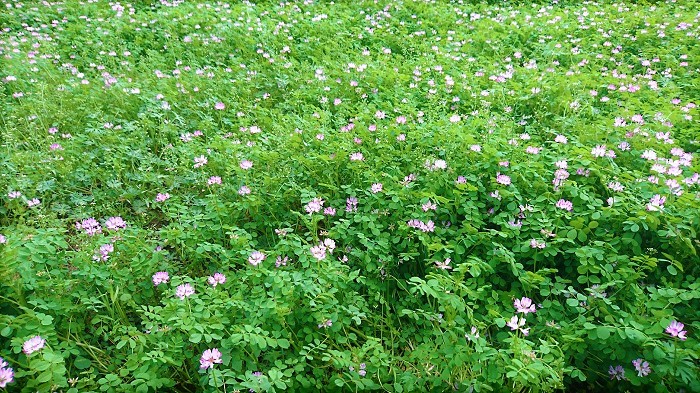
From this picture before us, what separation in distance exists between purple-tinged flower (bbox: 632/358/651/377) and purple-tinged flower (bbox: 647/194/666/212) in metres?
0.88

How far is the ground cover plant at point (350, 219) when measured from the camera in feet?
7.04

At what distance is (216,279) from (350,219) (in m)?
0.89

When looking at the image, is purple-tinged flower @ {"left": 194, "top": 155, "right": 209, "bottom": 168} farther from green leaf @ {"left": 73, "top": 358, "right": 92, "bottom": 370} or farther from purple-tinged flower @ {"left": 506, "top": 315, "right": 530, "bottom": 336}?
purple-tinged flower @ {"left": 506, "top": 315, "right": 530, "bottom": 336}

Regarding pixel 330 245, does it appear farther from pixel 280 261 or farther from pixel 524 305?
pixel 524 305

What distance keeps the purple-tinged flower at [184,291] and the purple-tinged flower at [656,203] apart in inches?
94.8

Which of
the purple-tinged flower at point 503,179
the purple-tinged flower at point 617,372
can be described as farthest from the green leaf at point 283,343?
the purple-tinged flower at point 503,179

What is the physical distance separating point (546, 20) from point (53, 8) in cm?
653

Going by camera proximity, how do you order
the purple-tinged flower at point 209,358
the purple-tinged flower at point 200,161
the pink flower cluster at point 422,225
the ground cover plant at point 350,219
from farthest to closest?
the purple-tinged flower at point 200,161 → the pink flower cluster at point 422,225 → the ground cover plant at point 350,219 → the purple-tinged flower at point 209,358

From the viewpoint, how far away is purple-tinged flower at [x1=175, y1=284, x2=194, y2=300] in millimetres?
2309

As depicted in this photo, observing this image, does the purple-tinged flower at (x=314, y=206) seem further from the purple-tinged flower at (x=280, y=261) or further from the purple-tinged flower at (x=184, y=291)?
the purple-tinged flower at (x=184, y=291)

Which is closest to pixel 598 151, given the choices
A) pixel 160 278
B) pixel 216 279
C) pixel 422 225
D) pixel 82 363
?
pixel 422 225

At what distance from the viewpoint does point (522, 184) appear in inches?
118

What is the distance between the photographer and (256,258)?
99.2 inches

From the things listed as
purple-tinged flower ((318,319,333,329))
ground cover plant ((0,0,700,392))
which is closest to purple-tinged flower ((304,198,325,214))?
ground cover plant ((0,0,700,392))
